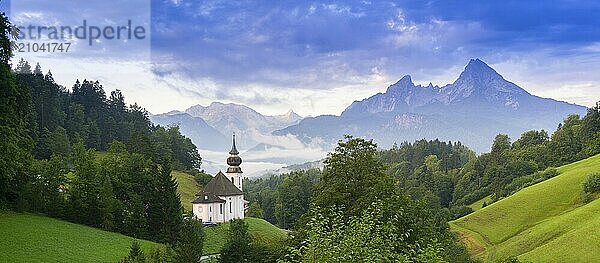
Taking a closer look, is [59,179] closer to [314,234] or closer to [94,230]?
[94,230]

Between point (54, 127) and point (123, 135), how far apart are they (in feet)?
63.0

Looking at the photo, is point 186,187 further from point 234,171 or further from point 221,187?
point 221,187

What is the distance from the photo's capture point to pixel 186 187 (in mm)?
93062

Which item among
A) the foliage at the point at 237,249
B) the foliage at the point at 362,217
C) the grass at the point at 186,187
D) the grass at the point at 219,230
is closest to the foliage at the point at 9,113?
the foliage at the point at 237,249

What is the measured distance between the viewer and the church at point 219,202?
69438 mm

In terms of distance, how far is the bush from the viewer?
60.8 metres

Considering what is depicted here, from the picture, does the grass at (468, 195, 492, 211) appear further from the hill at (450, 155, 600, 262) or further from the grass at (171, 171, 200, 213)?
the grass at (171, 171, 200, 213)

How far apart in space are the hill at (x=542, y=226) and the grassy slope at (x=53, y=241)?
30.5 m

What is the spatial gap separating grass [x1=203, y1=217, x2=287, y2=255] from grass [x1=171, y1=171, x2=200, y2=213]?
16592 mm

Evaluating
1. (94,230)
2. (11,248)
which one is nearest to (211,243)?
(94,230)

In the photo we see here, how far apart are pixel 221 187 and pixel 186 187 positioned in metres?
22.4

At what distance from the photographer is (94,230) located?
42719 millimetres

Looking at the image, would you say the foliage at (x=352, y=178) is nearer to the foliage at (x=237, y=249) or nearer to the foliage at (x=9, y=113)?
the foliage at (x=237, y=249)

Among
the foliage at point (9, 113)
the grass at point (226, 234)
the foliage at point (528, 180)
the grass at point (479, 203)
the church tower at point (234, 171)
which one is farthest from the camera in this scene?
the grass at point (479, 203)
